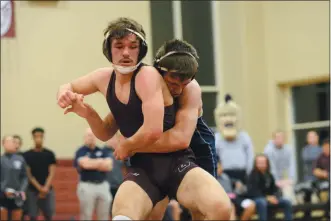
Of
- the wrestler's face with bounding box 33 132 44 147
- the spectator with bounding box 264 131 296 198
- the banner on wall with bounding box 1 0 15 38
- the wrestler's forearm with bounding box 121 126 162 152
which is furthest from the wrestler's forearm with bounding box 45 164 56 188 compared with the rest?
the wrestler's forearm with bounding box 121 126 162 152

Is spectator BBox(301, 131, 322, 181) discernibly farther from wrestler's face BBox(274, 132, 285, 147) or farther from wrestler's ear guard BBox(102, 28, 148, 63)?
wrestler's ear guard BBox(102, 28, 148, 63)

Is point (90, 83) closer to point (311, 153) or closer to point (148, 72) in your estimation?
point (148, 72)

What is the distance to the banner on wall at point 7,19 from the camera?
1252cm

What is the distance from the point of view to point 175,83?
520 cm

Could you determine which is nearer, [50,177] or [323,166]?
[50,177]

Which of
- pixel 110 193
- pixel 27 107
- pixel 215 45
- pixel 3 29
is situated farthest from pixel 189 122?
pixel 215 45

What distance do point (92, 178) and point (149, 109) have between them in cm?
612

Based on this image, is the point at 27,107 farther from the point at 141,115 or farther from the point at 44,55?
the point at 141,115

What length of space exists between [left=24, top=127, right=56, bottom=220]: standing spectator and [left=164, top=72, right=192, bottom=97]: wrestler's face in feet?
20.2

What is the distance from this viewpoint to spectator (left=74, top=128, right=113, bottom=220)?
10881 millimetres

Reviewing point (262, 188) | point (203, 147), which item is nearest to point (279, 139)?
point (262, 188)

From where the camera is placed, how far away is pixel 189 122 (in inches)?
206

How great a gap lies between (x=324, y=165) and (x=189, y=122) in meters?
8.41

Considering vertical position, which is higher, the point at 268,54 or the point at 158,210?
the point at 268,54
